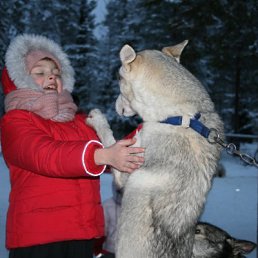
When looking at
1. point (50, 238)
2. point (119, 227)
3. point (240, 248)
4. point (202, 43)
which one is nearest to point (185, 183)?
point (119, 227)

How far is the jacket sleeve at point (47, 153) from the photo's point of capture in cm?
240

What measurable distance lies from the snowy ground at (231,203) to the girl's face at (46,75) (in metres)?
3.39

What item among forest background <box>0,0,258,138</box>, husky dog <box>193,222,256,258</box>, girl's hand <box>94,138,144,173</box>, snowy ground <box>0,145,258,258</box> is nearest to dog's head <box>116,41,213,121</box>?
girl's hand <box>94,138,144,173</box>

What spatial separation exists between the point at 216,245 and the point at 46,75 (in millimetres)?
2073

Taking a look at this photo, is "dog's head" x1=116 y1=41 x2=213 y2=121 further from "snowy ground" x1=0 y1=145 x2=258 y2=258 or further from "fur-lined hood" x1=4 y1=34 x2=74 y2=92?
"snowy ground" x1=0 y1=145 x2=258 y2=258

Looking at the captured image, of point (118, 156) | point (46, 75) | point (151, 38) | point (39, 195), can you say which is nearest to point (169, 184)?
point (118, 156)

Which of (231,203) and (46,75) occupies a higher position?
(46,75)

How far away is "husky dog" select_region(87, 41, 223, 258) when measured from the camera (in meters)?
2.48

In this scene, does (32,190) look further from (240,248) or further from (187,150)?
(240,248)

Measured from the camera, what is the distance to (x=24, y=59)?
304 centimetres

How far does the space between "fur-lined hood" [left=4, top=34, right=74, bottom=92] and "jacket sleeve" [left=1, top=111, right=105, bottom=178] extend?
34cm

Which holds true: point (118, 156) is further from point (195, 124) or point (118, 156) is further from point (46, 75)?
point (46, 75)

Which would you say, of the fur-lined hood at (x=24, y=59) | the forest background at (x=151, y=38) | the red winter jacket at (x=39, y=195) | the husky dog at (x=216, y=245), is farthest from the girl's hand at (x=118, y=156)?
the forest background at (x=151, y=38)

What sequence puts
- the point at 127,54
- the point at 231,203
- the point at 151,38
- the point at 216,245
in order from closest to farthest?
the point at 127,54
the point at 216,245
the point at 231,203
the point at 151,38
